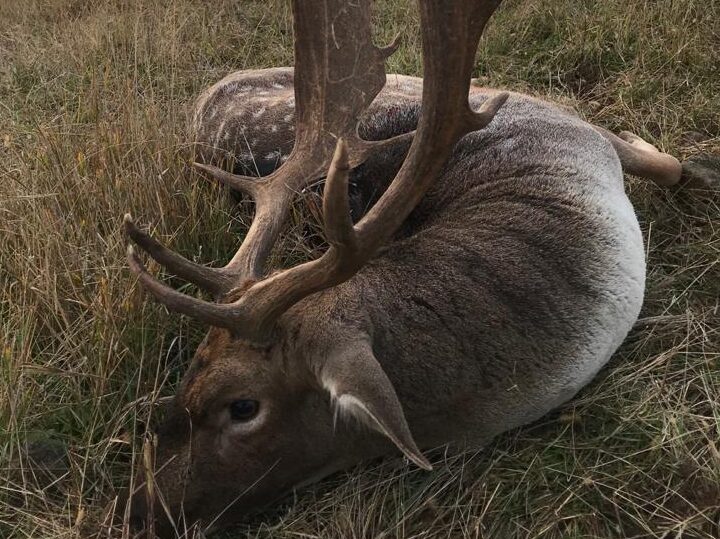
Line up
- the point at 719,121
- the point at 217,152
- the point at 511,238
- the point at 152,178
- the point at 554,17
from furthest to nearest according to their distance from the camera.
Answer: the point at 554,17, the point at 719,121, the point at 217,152, the point at 152,178, the point at 511,238

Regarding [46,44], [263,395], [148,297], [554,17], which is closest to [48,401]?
[148,297]

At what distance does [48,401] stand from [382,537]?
133 cm

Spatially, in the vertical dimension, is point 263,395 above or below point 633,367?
above

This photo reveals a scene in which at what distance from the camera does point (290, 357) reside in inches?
97.1

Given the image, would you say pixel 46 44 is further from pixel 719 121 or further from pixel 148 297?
pixel 719 121

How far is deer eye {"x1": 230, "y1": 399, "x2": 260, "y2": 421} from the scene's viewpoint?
98.7 inches

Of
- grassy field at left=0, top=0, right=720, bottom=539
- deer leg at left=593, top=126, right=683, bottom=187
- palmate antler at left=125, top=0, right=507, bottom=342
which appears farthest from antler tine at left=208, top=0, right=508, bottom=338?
deer leg at left=593, top=126, right=683, bottom=187

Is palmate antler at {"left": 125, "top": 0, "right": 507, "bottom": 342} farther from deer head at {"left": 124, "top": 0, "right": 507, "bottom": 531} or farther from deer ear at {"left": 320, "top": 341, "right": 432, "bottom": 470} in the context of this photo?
deer ear at {"left": 320, "top": 341, "right": 432, "bottom": 470}

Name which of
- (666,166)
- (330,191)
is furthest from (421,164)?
(666,166)

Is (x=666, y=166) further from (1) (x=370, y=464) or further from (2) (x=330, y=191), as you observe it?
(2) (x=330, y=191)

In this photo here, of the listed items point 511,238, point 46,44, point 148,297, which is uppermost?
point 511,238

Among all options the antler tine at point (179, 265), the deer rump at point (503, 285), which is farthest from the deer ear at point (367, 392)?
the antler tine at point (179, 265)

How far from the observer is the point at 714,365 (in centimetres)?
291

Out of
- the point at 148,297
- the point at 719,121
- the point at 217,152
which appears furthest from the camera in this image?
the point at 719,121
